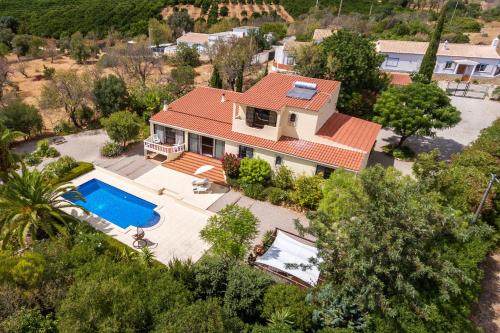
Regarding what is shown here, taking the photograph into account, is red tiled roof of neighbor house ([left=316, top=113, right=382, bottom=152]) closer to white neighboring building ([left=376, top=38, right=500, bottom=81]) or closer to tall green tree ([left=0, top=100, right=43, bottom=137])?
white neighboring building ([left=376, top=38, right=500, bottom=81])

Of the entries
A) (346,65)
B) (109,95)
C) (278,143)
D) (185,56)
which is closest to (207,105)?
(278,143)

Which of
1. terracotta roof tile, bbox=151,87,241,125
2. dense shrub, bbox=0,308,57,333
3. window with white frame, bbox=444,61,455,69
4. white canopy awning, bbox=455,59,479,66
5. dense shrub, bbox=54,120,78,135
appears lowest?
dense shrub, bbox=54,120,78,135

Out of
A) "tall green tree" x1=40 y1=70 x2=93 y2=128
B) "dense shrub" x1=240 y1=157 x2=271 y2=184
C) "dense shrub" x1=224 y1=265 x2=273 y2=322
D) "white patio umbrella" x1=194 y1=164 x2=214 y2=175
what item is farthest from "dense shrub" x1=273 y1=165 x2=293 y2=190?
"tall green tree" x1=40 y1=70 x2=93 y2=128

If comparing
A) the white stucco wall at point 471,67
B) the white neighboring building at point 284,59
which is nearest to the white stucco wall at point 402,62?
the white stucco wall at point 471,67

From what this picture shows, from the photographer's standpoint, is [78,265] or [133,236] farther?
[133,236]

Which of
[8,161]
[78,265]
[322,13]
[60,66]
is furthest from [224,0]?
[78,265]

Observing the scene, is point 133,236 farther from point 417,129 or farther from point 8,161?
point 417,129
